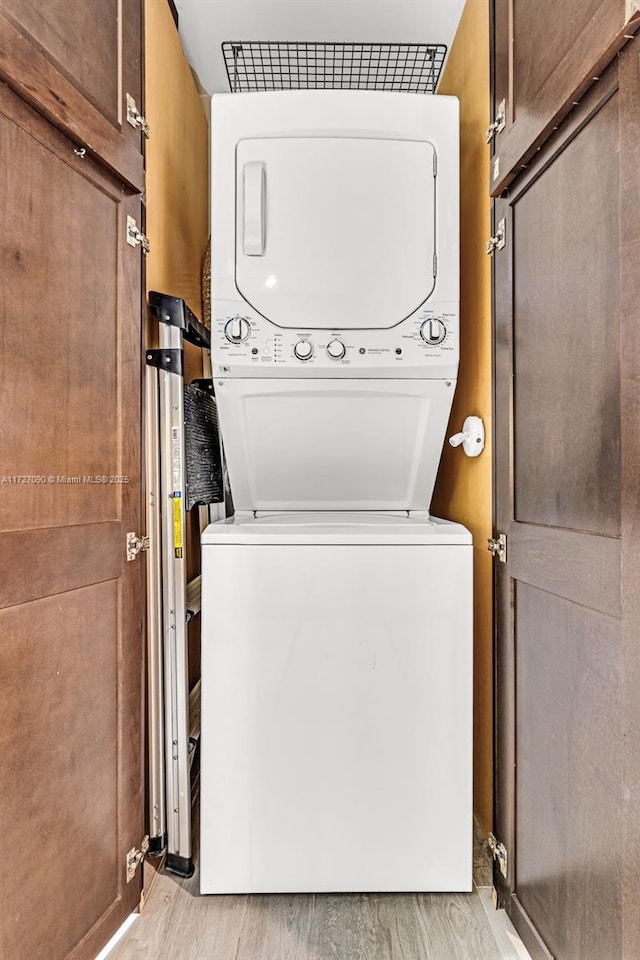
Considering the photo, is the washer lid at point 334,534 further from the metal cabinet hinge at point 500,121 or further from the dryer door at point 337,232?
the metal cabinet hinge at point 500,121

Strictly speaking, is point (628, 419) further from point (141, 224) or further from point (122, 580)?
point (141, 224)

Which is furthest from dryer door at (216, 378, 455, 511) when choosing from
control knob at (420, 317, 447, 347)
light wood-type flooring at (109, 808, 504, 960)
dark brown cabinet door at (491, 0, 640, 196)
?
light wood-type flooring at (109, 808, 504, 960)

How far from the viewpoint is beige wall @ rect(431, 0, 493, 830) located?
5.38 ft

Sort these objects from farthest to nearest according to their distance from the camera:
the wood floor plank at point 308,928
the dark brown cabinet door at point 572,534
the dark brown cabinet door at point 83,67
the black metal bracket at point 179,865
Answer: the black metal bracket at point 179,865, the wood floor plank at point 308,928, the dark brown cabinet door at point 83,67, the dark brown cabinet door at point 572,534

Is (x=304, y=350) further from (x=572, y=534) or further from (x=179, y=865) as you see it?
(x=179, y=865)

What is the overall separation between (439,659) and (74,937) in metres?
1.00

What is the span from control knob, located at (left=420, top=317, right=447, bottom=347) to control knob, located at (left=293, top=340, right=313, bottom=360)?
0.32 metres

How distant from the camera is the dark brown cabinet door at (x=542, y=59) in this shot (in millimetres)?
898

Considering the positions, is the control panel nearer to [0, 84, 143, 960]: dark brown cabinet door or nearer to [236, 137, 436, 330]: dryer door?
[236, 137, 436, 330]: dryer door

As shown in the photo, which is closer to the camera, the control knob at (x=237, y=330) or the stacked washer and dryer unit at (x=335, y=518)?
the stacked washer and dryer unit at (x=335, y=518)

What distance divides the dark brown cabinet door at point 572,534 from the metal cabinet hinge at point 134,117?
3.13 ft

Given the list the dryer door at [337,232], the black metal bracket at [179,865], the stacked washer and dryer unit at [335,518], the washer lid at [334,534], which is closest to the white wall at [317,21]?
the stacked washer and dryer unit at [335,518]

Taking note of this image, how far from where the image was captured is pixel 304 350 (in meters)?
1.61

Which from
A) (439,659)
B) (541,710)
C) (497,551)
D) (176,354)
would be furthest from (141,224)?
(541,710)
